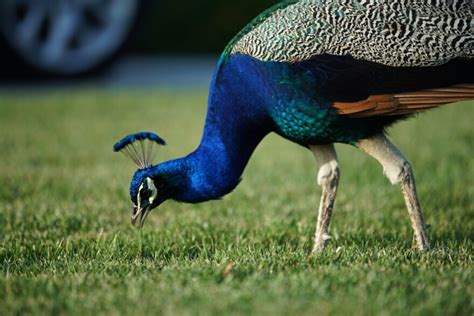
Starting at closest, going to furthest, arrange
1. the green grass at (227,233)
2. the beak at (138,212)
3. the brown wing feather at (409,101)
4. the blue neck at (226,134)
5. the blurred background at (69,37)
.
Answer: the green grass at (227,233) < the brown wing feather at (409,101) < the blue neck at (226,134) < the beak at (138,212) < the blurred background at (69,37)

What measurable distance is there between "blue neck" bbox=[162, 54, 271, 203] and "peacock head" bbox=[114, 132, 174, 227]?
0.06m

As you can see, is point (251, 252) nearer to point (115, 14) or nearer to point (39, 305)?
point (39, 305)

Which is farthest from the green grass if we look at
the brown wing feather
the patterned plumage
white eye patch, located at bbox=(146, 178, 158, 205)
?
the patterned plumage

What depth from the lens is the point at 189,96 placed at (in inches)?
354

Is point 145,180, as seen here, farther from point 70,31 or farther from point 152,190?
point 70,31

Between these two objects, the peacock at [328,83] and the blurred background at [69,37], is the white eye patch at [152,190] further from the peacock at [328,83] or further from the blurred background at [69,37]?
the blurred background at [69,37]

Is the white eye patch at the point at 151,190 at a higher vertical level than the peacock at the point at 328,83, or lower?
lower

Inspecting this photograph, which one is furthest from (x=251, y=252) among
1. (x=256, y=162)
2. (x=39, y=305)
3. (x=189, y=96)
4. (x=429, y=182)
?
(x=189, y=96)

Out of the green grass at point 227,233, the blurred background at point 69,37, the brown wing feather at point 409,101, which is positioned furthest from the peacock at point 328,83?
the blurred background at point 69,37

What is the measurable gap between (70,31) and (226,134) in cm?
584

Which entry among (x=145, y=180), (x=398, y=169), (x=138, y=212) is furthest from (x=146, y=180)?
(x=398, y=169)

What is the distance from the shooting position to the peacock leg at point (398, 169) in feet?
11.2

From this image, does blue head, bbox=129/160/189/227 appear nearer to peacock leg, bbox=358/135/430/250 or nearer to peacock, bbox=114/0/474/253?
peacock, bbox=114/0/474/253

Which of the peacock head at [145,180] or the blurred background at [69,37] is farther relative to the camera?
the blurred background at [69,37]
